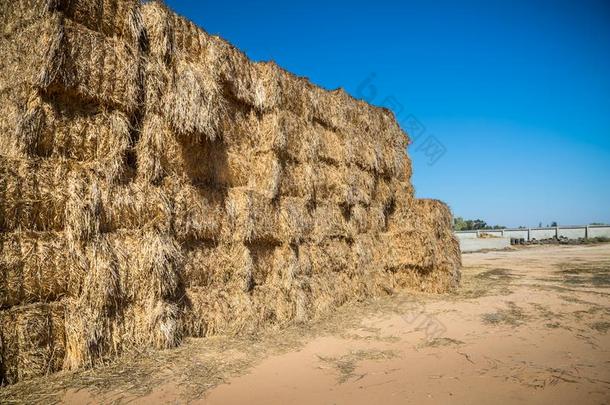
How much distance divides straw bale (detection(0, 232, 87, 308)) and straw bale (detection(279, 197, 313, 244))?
3.63 metres

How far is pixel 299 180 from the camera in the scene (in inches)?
326

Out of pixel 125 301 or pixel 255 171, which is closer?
pixel 125 301

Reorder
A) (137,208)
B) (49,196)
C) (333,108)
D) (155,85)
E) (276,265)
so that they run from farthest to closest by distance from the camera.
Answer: (333,108) < (276,265) < (155,85) < (137,208) < (49,196)

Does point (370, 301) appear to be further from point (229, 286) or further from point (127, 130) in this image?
point (127, 130)

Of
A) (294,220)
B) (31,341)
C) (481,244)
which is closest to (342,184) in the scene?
(294,220)

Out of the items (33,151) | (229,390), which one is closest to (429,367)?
(229,390)

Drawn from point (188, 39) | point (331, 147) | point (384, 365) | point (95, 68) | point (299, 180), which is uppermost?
point (188, 39)

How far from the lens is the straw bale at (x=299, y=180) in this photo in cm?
800

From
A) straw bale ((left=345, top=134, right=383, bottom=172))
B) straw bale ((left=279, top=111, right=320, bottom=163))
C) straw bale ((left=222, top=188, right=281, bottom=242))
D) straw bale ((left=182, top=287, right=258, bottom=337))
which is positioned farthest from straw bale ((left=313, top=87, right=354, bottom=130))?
straw bale ((left=182, top=287, right=258, bottom=337))

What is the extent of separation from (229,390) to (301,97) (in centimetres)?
635

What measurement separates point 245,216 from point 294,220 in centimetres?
123

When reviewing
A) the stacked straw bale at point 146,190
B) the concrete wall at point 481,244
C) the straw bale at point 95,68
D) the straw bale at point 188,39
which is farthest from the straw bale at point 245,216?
the concrete wall at point 481,244

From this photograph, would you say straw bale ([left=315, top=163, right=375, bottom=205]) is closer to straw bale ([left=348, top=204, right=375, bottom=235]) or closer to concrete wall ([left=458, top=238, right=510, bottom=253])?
straw bale ([left=348, top=204, right=375, bottom=235])

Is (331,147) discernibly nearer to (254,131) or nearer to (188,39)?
(254,131)
